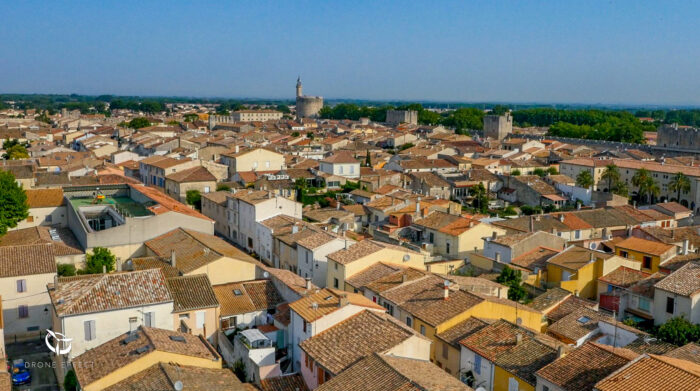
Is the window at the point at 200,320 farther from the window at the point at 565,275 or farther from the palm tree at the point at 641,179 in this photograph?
the palm tree at the point at 641,179

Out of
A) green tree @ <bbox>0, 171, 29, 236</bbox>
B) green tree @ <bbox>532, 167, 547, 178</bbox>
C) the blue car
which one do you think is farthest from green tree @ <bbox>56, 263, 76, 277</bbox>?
green tree @ <bbox>532, 167, 547, 178</bbox>

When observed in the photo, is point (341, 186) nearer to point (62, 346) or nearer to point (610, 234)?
point (610, 234)

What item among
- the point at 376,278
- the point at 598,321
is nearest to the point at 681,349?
the point at 598,321

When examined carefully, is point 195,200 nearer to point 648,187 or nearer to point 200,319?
point 200,319

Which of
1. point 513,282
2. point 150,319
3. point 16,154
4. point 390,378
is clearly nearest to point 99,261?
point 150,319

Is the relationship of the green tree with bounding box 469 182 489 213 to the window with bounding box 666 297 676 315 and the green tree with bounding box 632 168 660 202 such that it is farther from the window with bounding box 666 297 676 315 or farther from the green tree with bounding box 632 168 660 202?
Result: the window with bounding box 666 297 676 315

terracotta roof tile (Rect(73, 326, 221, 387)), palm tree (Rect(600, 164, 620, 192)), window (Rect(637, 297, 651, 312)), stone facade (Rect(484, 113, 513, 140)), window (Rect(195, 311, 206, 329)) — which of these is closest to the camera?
terracotta roof tile (Rect(73, 326, 221, 387))
